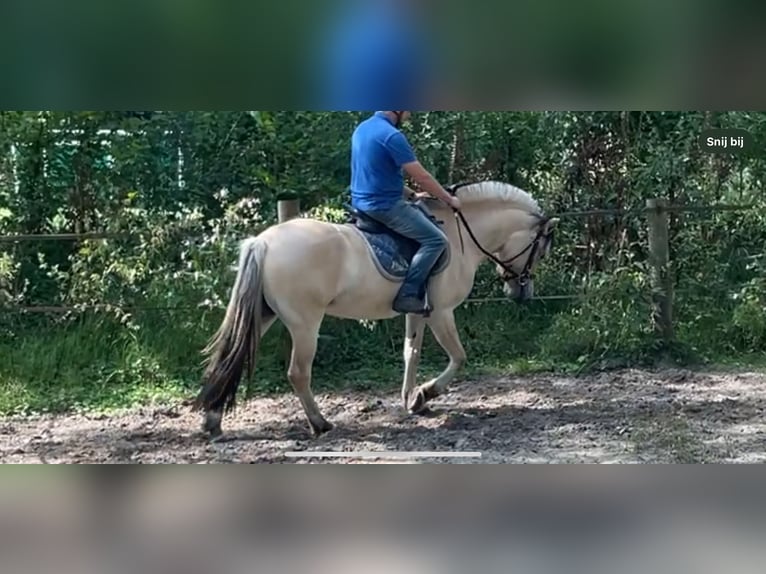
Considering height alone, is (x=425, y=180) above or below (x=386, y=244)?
above

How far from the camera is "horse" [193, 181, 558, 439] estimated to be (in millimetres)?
2766

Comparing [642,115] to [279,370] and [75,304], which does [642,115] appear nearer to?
[279,370]

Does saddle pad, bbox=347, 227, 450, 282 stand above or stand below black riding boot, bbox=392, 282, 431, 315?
above

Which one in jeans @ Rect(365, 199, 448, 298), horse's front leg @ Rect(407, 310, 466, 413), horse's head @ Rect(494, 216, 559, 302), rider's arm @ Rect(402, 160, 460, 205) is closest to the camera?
rider's arm @ Rect(402, 160, 460, 205)

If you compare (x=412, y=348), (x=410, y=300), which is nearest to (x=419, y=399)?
(x=412, y=348)

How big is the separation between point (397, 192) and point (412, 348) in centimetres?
54

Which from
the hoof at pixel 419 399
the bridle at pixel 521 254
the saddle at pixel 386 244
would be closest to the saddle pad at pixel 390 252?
the saddle at pixel 386 244

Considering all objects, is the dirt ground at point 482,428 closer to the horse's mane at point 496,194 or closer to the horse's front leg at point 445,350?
the horse's front leg at point 445,350

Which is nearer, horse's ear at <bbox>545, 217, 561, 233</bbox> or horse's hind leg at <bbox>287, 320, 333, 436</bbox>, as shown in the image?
horse's hind leg at <bbox>287, 320, 333, 436</bbox>

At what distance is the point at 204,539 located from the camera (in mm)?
2262

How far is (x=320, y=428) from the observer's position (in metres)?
2.82

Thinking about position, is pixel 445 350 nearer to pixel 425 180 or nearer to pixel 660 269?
pixel 425 180
